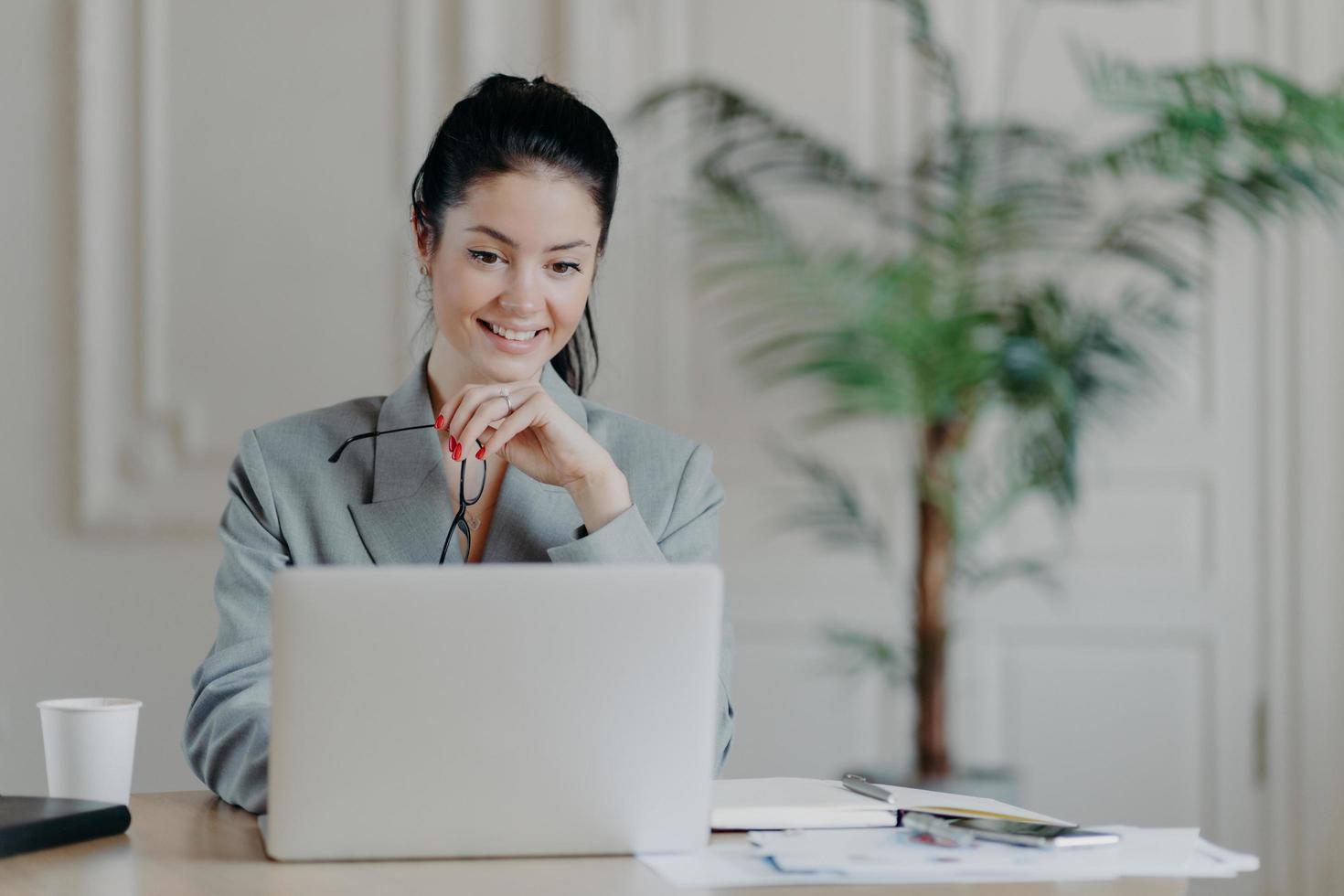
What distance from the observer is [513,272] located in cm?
170

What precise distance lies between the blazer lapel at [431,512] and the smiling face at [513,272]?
0.45 feet

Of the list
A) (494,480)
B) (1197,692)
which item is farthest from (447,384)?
(1197,692)

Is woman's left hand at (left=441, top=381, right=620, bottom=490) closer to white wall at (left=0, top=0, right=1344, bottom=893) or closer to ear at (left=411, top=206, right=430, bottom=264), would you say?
ear at (left=411, top=206, right=430, bottom=264)

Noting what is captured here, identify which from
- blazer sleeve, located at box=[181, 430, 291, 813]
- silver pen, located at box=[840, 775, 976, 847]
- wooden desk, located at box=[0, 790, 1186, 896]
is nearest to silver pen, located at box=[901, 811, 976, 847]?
silver pen, located at box=[840, 775, 976, 847]

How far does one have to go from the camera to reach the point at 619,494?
5.02 ft

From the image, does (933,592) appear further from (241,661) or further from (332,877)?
(332,877)

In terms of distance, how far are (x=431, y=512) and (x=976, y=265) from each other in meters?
1.45

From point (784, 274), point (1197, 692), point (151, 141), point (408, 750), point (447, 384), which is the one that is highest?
point (151, 141)

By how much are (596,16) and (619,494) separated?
1.78 m

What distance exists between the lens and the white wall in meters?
3.00

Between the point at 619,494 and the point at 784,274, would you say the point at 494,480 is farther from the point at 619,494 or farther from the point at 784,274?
the point at 784,274

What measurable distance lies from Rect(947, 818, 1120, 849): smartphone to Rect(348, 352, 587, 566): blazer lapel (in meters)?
0.67

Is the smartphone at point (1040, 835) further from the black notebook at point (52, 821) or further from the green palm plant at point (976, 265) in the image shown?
the green palm plant at point (976, 265)

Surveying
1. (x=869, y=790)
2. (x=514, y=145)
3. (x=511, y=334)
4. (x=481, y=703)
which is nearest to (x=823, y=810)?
(x=869, y=790)
